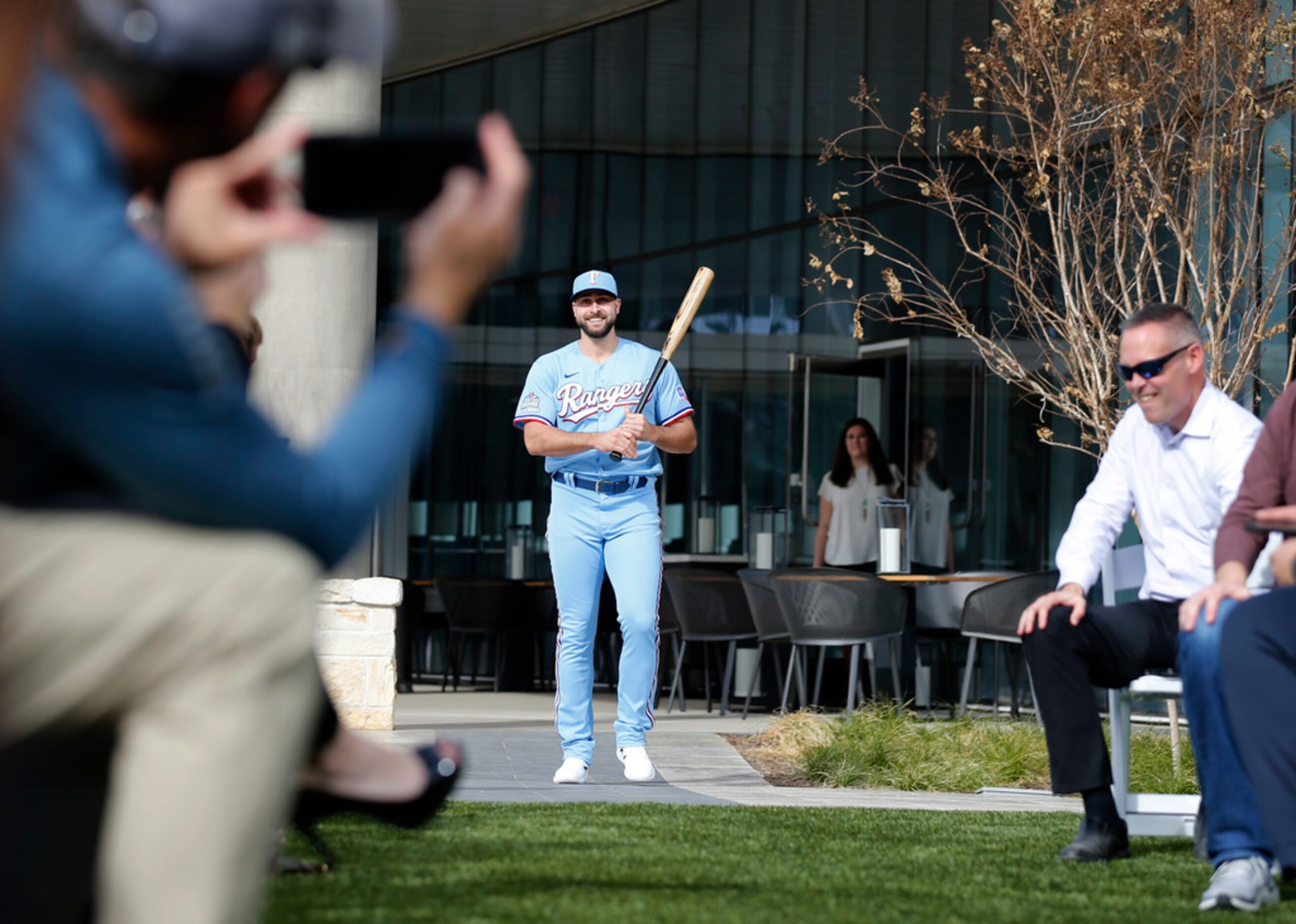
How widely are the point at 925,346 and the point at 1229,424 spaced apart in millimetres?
8397

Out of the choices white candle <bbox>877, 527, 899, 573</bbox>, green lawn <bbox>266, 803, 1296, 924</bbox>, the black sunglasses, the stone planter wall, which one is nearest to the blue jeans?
green lawn <bbox>266, 803, 1296, 924</bbox>

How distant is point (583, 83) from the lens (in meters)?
17.5

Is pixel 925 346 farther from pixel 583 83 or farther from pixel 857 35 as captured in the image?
pixel 583 83

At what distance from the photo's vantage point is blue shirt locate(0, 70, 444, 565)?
1.31 meters

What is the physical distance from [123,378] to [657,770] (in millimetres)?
5913

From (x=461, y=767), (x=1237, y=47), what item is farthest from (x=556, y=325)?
(x=461, y=767)

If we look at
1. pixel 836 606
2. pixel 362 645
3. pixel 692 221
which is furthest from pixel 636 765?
pixel 692 221

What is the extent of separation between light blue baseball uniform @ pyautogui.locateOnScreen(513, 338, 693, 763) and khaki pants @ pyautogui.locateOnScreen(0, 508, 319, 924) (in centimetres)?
491

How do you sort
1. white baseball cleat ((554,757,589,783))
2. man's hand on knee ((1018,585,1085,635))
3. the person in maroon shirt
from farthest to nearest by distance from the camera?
white baseball cleat ((554,757,589,783)) → man's hand on knee ((1018,585,1085,635)) → the person in maroon shirt

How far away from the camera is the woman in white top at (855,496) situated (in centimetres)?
1170

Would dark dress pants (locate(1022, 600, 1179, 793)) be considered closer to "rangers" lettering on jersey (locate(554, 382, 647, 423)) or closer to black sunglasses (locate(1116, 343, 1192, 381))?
black sunglasses (locate(1116, 343, 1192, 381))

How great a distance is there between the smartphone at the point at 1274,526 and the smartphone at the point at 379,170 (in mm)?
2345

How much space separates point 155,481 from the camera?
1.39 m

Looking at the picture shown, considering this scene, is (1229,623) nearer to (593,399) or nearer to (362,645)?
(593,399)
